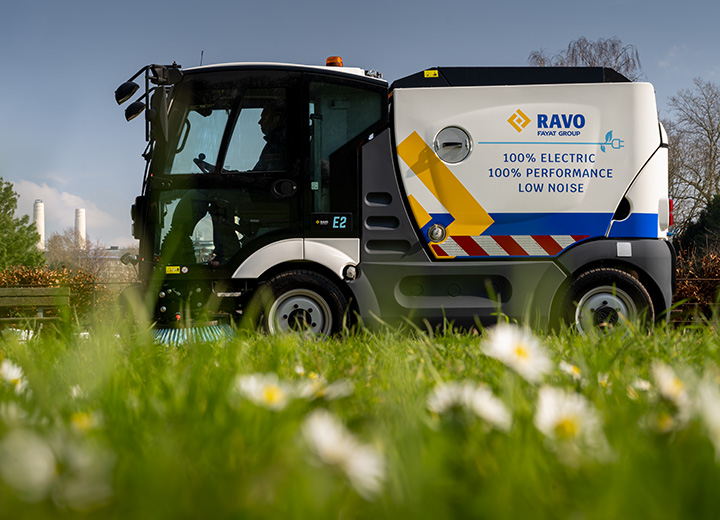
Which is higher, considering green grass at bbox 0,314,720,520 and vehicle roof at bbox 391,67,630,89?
vehicle roof at bbox 391,67,630,89

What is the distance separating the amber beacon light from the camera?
5405 mm

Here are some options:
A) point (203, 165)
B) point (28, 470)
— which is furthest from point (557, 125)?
point (28, 470)

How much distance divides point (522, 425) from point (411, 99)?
444 centimetres

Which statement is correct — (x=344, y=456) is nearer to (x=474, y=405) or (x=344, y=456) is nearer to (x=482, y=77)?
(x=474, y=405)

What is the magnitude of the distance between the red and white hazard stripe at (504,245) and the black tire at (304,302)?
104 cm

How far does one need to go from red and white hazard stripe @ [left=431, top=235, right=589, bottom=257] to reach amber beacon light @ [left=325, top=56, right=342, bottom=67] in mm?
2042

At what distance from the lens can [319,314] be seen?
4.91 metres

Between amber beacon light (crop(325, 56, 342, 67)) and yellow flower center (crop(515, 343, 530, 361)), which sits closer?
yellow flower center (crop(515, 343, 530, 361))

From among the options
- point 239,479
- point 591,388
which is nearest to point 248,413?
point 239,479

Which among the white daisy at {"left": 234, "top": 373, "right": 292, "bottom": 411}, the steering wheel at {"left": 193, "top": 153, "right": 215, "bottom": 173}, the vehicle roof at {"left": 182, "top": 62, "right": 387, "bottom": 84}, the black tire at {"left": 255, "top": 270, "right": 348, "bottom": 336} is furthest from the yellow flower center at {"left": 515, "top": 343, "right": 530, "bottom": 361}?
the vehicle roof at {"left": 182, "top": 62, "right": 387, "bottom": 84}

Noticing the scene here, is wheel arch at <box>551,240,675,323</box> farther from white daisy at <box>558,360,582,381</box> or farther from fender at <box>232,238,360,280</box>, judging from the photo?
white daisy at <box>558,360,582,381</box>

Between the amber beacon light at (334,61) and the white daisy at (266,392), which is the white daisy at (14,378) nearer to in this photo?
the white daisy at (266,392)

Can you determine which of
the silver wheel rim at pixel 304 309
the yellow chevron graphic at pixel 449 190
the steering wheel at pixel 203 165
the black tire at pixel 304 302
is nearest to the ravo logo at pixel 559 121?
the yellow chevron graphic at pixel 449 190

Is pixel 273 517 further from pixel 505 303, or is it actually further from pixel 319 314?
pixel 505 303
